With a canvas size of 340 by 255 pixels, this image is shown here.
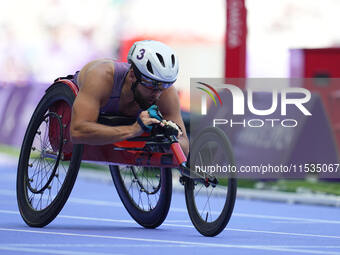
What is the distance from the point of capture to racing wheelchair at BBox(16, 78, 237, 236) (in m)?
8.75

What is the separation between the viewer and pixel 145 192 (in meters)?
9.77

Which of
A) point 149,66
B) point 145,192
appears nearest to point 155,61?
point 149,66

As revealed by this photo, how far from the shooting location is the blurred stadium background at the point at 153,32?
3316 centimetres

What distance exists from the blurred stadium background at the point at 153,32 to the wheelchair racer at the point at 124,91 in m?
20.9

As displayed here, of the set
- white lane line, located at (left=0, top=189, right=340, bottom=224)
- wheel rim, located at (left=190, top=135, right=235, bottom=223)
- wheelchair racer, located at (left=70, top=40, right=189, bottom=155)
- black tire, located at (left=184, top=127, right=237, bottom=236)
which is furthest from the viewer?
white lane line, located at (left=0, top=189, right=340, bottom=224)

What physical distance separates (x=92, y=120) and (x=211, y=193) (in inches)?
48.8

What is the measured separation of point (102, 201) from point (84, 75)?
5.00m

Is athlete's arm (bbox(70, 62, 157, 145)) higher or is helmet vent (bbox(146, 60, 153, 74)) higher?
helmet vent (bbox(146, 60, 153, 74))

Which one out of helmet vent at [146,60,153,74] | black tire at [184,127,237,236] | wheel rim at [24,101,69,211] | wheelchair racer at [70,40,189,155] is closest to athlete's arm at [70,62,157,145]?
wheelchair racer at [70,40,189,155]

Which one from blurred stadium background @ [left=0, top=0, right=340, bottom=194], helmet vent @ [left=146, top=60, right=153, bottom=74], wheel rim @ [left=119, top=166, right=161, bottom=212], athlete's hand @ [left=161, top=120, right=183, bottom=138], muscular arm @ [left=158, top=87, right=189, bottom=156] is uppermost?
blurred stadium background @ [left=0, top=0, right=340, bottom=194]

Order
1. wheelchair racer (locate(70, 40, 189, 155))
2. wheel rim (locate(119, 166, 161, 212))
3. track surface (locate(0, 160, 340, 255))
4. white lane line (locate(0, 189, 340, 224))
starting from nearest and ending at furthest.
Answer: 1. track surface (locate(0, 160, 340, 255))
2. wheelchair racer (locate(70, 40, 189, 155))
3. wheel rim (locate(119, 166, 161, 212))
4. white lane line (locate(0, 189, 340, 224))

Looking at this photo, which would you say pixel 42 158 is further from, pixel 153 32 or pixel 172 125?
pixel 153 32

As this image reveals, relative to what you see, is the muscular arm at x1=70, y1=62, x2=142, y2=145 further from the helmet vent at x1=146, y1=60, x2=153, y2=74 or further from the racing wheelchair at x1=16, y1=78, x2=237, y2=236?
the helmet vent at x1=146, y1=60, x2=153, y2=74

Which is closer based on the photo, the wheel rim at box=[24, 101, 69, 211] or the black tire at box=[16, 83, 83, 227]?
the black tire at box=[16, 83, 83, 227]
